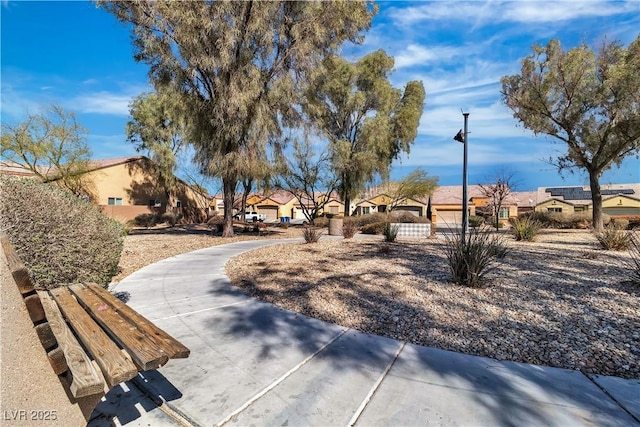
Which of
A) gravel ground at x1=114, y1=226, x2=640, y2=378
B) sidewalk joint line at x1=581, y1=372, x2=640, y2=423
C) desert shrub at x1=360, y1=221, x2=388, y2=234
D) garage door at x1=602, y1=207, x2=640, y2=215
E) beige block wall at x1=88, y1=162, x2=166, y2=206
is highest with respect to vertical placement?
beige block wall at x1=88, y1=162, x2=166, y2=206

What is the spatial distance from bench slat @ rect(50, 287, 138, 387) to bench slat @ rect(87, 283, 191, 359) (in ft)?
0.69

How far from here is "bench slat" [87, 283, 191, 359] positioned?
202 centimetres

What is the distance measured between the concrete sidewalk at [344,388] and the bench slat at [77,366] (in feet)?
1.98

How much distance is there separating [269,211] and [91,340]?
2238 inches

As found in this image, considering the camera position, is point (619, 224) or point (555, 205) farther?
point (555, 205)

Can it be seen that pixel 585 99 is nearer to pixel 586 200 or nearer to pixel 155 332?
pixel 155 332

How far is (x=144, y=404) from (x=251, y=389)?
0.75m

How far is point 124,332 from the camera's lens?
221 centimetres

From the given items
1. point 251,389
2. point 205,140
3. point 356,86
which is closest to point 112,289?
point 251,389

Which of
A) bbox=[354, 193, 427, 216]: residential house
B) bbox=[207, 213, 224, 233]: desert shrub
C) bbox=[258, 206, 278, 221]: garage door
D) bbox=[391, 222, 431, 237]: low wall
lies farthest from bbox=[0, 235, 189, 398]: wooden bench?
bbox=[258, 206, 278, 221]: garage door

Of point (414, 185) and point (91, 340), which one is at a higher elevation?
point (414, 185)

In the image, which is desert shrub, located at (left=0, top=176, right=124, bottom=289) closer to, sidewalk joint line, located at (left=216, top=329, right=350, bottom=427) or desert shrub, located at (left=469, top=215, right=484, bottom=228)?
sidewalk joint line, located at (left=216, top=329, right=350, bottom=427)

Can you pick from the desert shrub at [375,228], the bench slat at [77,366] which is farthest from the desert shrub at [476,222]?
the bench slat at [77,366]

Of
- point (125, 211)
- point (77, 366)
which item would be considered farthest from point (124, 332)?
point (125, 211)
